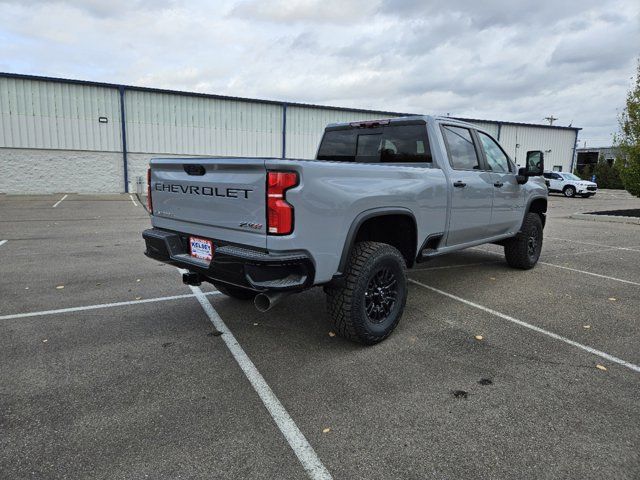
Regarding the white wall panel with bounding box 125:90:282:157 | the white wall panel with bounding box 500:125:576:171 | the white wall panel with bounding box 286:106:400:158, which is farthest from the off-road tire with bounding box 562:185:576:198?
the white wall panel with bounding box 125:90:282:157

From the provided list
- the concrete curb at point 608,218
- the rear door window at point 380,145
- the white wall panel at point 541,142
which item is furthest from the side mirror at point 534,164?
the white wall panel at point 541,142

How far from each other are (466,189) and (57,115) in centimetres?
2248

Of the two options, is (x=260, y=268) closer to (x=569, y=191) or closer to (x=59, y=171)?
(x=59, y=171)

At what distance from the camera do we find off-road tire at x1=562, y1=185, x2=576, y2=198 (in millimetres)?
27598

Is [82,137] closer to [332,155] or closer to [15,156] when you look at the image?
[15,156]

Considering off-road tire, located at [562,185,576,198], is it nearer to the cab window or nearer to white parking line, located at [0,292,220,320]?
the cab window

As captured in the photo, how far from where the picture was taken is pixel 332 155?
5.34m

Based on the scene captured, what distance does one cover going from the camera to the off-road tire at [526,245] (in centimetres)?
642

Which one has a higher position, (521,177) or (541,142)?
(541,142)

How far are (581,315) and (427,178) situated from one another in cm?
230

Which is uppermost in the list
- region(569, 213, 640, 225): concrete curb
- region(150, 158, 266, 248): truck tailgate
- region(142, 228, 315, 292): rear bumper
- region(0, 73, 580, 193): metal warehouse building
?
region(0, 73, 580, 193): metal warehouse building

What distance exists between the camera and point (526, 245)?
6.46 m

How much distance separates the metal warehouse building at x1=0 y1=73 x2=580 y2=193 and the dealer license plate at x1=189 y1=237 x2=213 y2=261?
68.4 feet

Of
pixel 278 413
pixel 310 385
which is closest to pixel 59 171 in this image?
pixel 310 385
